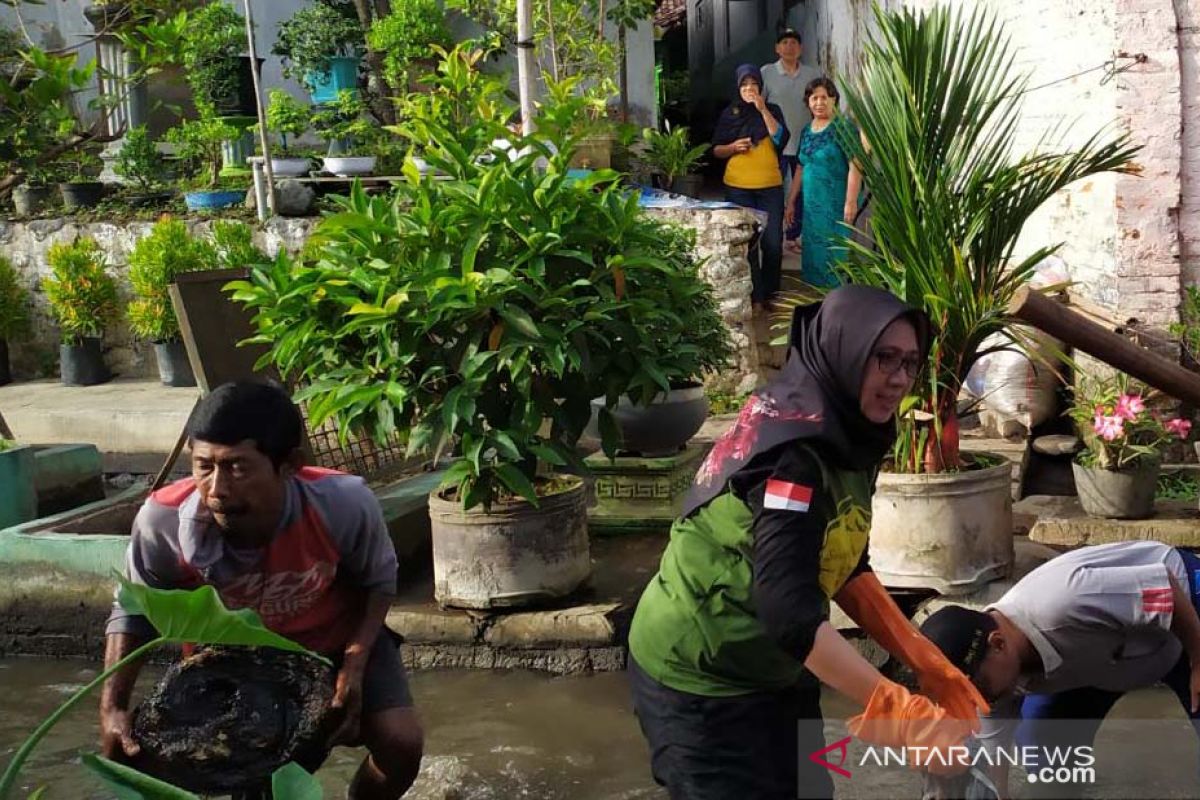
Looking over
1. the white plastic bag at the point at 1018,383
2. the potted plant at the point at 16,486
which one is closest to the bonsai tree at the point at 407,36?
the potted plant at the point at 16,486

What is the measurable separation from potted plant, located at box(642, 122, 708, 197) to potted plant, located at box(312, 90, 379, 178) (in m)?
2.25

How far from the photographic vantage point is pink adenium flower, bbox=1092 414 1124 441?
5305mm

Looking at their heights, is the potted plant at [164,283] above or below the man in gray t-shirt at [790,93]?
below

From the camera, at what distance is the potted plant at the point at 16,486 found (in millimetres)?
6238

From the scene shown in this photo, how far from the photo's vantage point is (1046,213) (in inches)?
286

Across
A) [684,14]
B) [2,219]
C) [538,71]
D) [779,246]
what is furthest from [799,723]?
[684,14]

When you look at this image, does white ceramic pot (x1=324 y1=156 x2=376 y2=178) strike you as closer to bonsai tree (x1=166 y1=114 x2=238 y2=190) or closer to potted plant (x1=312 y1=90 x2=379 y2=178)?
potted plant (x1=312 y1=90 x2=379 y2=178)

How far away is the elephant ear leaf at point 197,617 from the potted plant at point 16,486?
13.4 feet

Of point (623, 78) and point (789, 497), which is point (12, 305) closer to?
point (623, 78)

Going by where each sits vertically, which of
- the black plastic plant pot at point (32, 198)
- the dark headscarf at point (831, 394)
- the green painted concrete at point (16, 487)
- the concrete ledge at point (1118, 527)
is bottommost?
the concrete ledge at point (1118, 527)

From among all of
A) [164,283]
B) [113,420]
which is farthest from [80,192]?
[113,420]

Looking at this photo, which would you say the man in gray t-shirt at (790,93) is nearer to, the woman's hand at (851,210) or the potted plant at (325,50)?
the woman's hand at (851,210)

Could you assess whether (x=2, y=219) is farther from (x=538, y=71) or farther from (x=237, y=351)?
(x=237, y=351)

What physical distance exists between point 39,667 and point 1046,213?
5368 mm
